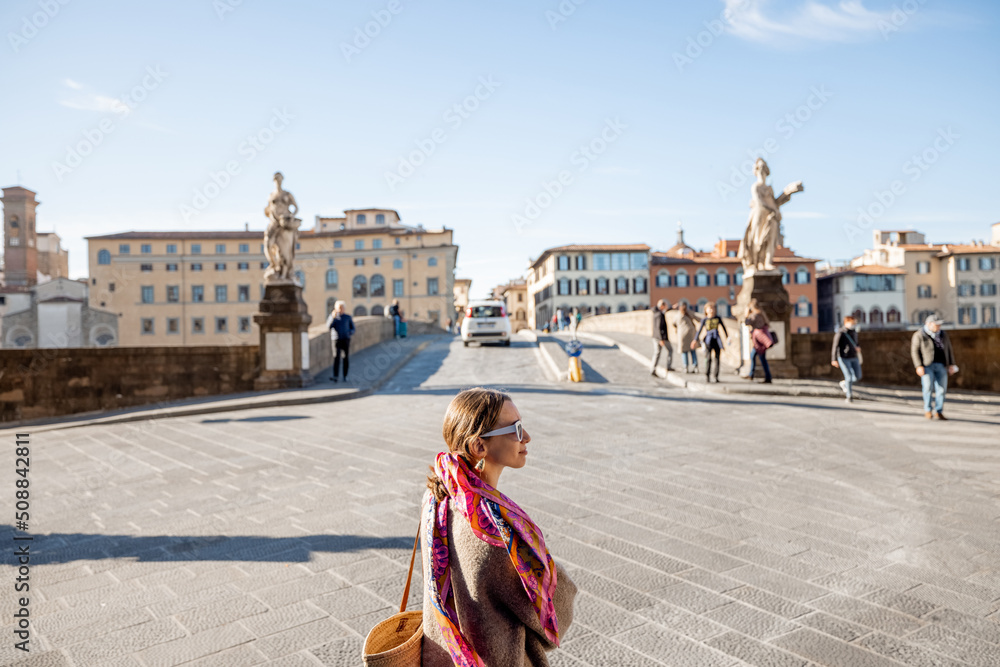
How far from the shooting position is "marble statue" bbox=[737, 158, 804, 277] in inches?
542

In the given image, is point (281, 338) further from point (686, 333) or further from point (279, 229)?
point (686, 333)

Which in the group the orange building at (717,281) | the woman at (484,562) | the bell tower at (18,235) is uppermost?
the bell tower at (18,235)

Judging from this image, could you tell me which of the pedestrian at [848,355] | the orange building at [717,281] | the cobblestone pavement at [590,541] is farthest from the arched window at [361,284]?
the cobblestone pavement at [590,541]

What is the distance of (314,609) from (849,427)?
7.44 m

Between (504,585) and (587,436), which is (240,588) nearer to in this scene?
(504,585)

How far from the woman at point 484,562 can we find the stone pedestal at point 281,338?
12575 mm

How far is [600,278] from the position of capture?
70.1m

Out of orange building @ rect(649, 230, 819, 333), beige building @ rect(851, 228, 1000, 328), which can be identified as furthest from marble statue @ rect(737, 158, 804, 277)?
beige building @ rect(851, 228, 1000, 328)

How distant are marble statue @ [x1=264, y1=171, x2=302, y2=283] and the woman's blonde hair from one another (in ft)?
41.8

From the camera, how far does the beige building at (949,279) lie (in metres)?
68.7

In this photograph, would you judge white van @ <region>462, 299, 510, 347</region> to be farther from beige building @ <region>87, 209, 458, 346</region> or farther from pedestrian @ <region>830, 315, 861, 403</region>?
beige building @ <region>87, 209, 458, 346</region>

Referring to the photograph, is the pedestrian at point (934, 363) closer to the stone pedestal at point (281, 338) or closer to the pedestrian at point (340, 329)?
the pedestrian at point (340, 329)

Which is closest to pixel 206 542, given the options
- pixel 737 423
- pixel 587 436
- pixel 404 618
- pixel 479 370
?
pixel 404 618

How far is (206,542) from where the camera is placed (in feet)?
14.6
